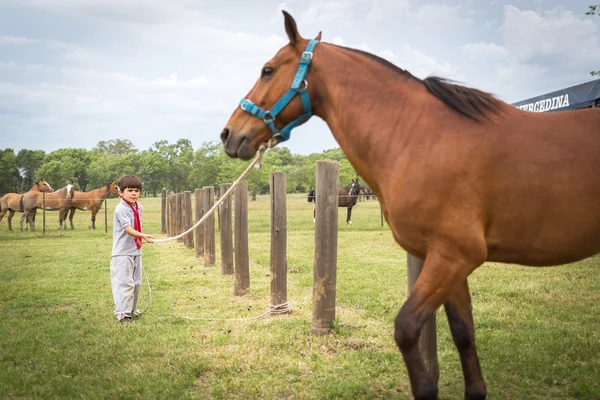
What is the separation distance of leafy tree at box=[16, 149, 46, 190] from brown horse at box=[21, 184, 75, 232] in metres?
57.6

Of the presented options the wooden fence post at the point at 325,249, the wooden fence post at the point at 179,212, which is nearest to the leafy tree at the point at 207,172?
the wooden fence post at the point at 179,212

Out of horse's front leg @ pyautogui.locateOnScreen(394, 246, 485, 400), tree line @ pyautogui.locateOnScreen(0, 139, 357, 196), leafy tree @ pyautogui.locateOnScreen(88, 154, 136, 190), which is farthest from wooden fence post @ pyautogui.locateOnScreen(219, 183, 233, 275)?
leafy tree @ pyautogui.locateOnScreen(88, 154, 136, 190)

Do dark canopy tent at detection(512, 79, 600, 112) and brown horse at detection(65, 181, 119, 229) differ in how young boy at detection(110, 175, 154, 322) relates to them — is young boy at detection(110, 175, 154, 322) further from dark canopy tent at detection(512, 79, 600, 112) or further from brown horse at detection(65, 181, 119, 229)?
brown horse at detection(65, 181, 119, 229)

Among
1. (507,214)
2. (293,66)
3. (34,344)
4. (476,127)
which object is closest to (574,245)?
(507,214)

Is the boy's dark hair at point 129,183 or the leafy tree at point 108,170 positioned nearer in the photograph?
the boy's dark hair at point 129,183

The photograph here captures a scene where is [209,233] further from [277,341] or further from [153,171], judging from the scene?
[153,171]

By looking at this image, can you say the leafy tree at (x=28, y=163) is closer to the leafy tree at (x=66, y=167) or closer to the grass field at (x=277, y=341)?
the leafy tree at (x=66, y=167)

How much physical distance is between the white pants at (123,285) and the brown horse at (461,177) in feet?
14.9

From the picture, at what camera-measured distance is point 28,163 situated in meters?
82.5

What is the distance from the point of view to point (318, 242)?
5.79 meters

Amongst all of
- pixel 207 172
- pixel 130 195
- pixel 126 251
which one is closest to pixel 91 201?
pixel 126 251

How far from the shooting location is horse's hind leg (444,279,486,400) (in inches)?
136

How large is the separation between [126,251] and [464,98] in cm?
527

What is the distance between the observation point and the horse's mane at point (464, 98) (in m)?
3.13
